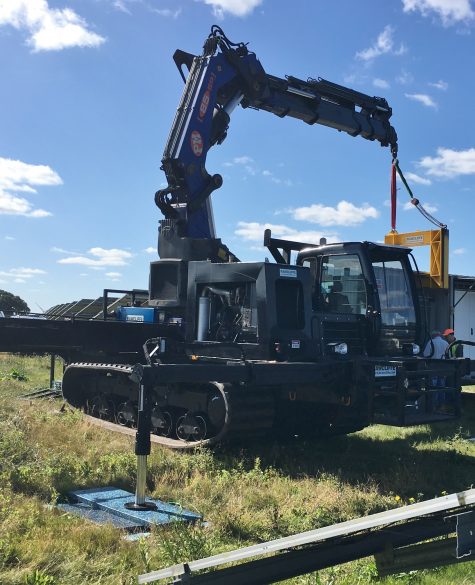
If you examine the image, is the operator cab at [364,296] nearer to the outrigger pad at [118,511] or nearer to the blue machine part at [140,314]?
the blue machine part at [140,314]

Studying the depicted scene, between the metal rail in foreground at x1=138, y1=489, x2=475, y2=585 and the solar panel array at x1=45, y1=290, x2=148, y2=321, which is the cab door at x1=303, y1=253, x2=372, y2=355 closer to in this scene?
the solar panel array at x1=45, y1=290, x2=148, y2=321

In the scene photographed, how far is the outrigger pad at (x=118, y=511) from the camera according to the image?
503 centimetres

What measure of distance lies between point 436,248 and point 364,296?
4.80 m

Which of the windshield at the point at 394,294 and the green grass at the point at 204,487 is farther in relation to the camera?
the windshield at the point at 394,294

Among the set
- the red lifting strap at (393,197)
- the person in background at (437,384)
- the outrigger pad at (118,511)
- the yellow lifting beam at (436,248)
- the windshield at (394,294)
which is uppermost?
the red lifting strap at (393,197)

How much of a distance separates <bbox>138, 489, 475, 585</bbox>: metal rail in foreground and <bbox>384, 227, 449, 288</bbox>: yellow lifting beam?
10.2m

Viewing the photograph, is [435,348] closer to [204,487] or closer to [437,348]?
[437,348]

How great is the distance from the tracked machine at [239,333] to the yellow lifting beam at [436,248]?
12.2ft

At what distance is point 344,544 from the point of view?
2805mm

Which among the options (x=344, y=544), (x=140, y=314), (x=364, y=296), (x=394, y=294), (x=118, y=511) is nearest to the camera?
(x=344, y=544)

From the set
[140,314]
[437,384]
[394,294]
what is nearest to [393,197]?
[394,294]

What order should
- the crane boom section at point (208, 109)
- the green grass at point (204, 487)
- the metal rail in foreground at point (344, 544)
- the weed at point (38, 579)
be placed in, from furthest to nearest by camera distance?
the crane boom section at point (208, 109) < the green grass at point (204, 487) < the weed at point (38, 579) < the metal rail in foreground at point (344, 544)

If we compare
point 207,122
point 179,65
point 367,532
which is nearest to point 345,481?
point 367,532

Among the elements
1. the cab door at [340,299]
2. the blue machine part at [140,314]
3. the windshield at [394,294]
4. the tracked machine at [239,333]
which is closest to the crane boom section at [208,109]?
the tracked machine at [239,333]
